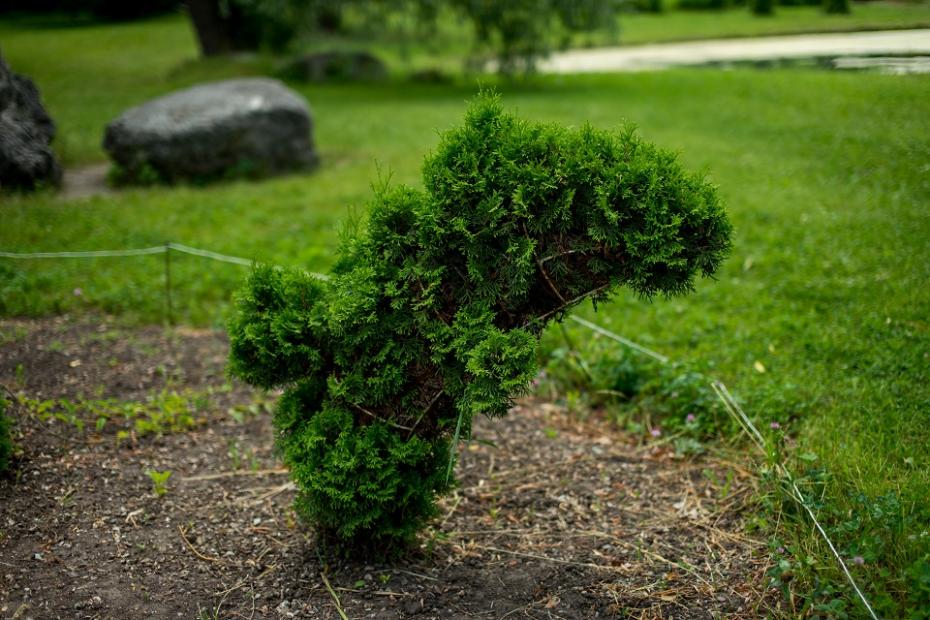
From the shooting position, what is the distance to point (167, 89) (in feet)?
56.1

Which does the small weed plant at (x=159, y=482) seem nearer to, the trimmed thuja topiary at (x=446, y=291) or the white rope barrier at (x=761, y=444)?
the trimmed thuja topiary at (x=446, y=291)

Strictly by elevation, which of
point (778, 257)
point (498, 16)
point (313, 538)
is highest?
point (498, 16)

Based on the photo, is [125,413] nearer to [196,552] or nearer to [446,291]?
[196,552]

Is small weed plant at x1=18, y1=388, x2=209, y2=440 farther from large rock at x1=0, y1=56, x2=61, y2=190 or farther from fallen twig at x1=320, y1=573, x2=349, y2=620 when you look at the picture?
large rock at x1=0, y1=56, x2=61, y2=190

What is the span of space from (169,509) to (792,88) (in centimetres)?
1190

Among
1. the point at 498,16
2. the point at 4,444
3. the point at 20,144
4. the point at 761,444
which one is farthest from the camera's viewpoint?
the point at 498,16

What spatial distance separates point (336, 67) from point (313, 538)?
17470mm

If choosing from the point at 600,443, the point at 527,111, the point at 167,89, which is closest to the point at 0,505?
the point at 600,443

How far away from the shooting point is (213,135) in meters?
9.91

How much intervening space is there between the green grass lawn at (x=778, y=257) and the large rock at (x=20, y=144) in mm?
346

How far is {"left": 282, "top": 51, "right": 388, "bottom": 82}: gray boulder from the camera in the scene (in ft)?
63.8

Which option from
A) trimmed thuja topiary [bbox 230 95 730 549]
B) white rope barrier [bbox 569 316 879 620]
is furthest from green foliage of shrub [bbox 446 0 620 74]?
trimmed thuja topiary [bbox 230 95 730 549]

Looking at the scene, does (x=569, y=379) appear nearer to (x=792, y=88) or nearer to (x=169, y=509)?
(x=169, y=509)

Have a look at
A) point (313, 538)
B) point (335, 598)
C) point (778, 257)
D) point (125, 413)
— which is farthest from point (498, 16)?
point (335, 598)
